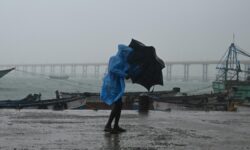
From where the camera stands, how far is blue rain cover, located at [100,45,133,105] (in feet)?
24.9

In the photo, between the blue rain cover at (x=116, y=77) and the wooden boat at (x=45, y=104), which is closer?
the blue rain cover at (x=116, y=77)

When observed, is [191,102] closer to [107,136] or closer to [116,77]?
[116,77]

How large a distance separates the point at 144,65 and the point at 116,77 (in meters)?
0.81

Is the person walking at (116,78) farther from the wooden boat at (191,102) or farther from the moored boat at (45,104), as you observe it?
the wooden boat at (191,102)

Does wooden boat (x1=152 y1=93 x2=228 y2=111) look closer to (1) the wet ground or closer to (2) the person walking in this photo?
(1) the wet ground

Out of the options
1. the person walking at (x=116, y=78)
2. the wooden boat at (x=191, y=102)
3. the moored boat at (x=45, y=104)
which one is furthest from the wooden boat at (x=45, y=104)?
the person walking at (x=116, y=78)

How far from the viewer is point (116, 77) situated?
25.1 feet

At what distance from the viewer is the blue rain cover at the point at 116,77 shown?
24.9ft

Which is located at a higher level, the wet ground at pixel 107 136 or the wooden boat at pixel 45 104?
the wooden boat at pixel 45 104

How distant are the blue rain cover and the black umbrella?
0.50 feet

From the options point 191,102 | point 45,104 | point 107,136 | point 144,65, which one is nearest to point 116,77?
point 144,65

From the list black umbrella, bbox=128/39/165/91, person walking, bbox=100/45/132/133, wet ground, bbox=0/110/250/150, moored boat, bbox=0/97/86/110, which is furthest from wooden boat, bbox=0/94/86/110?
person walking, bbox=100/45/132/133

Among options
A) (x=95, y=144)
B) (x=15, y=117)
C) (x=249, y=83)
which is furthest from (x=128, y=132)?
(x=249, y=83)

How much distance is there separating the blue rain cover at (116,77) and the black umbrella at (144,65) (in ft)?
0.50
